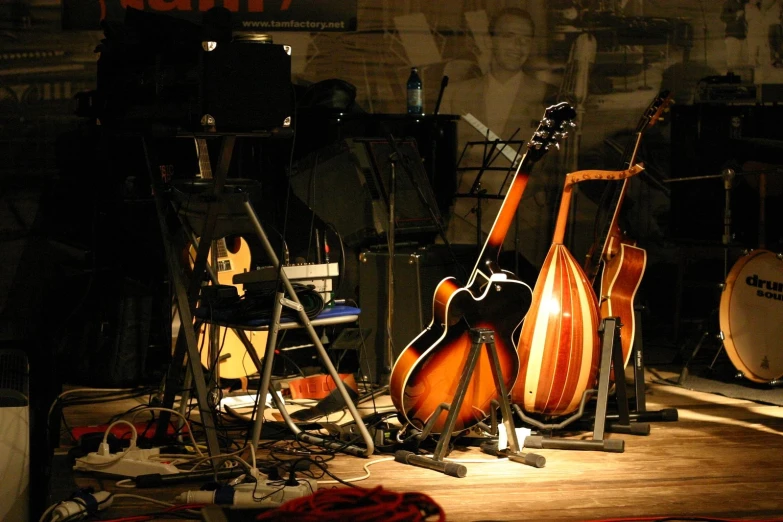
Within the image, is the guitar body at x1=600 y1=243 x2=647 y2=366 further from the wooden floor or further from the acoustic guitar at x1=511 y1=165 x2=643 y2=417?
the wooden floor

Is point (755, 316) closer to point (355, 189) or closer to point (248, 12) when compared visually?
point (355, 189)

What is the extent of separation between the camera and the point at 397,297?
560cm

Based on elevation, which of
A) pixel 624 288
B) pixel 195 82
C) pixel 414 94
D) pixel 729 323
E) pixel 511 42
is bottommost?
pixel 729 323

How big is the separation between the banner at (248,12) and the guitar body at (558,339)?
9.00 feet

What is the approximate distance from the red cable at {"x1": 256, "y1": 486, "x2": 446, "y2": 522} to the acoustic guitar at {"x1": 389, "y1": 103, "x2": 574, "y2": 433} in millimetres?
1264

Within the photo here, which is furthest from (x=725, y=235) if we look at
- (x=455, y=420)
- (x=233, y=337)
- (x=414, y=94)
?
(x=233, y=337)

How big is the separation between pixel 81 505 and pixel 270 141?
119 inches

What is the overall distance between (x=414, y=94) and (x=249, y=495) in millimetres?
3326

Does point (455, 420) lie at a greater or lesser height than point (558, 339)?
lesser

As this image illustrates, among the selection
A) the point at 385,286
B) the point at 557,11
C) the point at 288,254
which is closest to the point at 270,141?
the point at 288,254

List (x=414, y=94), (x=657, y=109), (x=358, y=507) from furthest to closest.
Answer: (x=414, y=94)
(x=657, y=109)
(x=358, y=507)

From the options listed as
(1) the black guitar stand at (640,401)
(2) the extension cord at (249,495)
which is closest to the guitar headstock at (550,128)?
(1) the black guitar stand at (640,401)

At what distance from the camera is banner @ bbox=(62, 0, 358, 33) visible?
6.23m

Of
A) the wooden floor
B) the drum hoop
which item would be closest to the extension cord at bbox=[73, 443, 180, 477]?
the wooden floor
